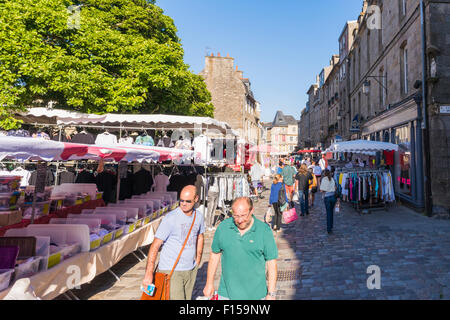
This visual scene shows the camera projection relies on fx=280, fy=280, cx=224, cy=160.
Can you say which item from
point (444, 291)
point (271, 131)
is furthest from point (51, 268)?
point (271, 131)

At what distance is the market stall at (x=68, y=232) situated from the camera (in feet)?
11.6

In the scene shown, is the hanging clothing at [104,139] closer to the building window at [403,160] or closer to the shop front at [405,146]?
the shop front at [405,146]

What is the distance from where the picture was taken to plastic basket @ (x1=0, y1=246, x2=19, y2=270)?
343 cm

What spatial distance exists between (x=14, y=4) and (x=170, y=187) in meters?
9.97

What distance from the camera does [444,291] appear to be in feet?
14.7

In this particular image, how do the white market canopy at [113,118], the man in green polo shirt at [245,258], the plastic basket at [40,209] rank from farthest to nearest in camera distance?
1. the white market canopy at [113,118]
2. the plastic basket at [40,209]
3. the man in green polo shirt at [245,258]

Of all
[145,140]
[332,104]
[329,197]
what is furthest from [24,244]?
[332,104]

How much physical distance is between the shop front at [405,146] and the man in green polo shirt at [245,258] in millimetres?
10819

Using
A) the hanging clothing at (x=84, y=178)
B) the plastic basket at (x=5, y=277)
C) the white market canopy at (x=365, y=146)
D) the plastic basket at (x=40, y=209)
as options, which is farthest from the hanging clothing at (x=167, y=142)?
the plastic basket at (x=5, y=277)

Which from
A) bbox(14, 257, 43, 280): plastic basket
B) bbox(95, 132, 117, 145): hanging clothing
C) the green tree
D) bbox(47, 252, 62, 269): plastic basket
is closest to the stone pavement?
bbox(47, 252, 62, 269): plastic basket

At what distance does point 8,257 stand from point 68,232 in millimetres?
1088

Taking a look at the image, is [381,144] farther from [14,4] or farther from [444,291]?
[14,4]

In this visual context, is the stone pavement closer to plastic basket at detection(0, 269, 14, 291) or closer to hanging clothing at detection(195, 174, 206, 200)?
plastic basket at detection(0, 269, 14, 291)

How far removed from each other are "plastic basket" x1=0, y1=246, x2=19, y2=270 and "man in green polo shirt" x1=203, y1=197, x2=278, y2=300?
2468 millimetres
